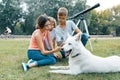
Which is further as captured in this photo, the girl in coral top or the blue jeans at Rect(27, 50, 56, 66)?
the blue jeans at Rect(27, 50, 56, 66)

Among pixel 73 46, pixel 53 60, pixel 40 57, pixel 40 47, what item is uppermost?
pixel 73 46

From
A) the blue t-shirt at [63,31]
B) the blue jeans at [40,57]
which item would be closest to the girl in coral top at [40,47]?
the blue jeans at [40,57]

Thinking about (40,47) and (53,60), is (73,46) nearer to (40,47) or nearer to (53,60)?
(40,47)

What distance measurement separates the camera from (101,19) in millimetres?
49719

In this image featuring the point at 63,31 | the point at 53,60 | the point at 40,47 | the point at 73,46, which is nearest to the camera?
the point at 73,46

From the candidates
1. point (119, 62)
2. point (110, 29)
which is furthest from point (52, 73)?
point (110, 29)

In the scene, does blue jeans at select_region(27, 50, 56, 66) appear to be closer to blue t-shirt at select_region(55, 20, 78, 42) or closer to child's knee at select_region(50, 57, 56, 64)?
child's knee at select_region(50, 57, 56, 64)

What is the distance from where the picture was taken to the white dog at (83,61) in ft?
15.2

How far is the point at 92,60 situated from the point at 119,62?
0.48m

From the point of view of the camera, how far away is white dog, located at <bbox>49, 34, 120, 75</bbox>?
463cm

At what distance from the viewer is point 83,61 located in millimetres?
4707

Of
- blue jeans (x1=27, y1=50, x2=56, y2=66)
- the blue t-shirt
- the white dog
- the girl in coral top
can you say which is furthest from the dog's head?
the blue t-shirt

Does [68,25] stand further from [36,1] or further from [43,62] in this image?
[36,1]

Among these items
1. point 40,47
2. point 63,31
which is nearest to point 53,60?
point 40,47
